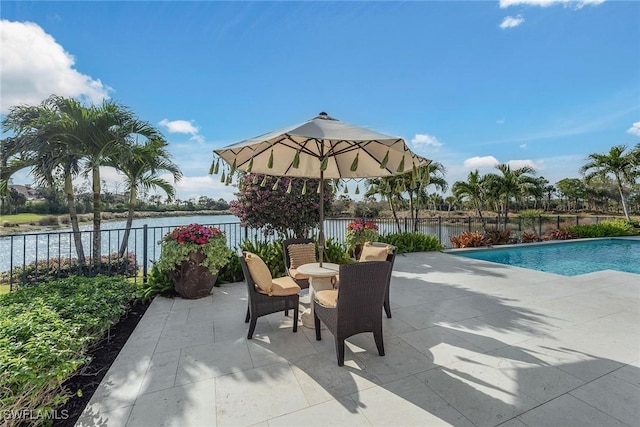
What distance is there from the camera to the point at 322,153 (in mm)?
3764

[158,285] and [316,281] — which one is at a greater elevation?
[316,281]

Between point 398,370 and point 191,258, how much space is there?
329 cm

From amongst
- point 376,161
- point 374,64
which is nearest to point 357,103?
point 374,64

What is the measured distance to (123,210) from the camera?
8266mm

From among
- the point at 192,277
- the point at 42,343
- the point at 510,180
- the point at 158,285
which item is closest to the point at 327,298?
the point at 42,343

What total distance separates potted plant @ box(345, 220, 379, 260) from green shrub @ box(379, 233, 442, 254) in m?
1.39

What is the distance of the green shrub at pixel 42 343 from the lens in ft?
5.10

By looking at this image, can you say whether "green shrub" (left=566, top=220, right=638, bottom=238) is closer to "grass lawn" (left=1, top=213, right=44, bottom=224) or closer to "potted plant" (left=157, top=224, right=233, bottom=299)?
"potted plant" (left=157, top=224, right=233, bottom=299)

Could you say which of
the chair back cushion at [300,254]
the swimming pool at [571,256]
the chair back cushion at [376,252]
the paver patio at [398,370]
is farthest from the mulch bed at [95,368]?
the swimming pool at [571,256]

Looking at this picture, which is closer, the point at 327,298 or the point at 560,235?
the point at 327,298

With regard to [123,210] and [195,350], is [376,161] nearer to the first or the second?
[195,350]

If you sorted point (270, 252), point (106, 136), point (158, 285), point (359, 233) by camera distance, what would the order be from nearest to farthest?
1. point (158, 285)
2. point (270, 252)
3. point (106, 136)
4. point (359, 233)

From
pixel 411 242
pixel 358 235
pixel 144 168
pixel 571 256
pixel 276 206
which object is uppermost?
pixel 144 168

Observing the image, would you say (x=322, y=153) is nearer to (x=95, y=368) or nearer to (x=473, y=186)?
(x=95, y=368)
